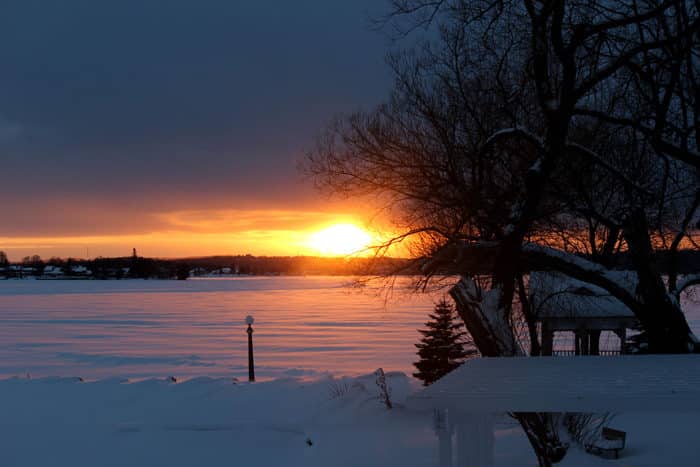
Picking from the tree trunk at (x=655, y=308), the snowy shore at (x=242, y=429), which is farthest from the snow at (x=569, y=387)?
the snowy shore at (x=242, y=429)

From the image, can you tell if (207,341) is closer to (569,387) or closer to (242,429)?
(242,429)

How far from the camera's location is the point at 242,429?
1250cm

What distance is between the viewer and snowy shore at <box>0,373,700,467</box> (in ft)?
34.8

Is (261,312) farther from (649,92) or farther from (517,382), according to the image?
(517,382)

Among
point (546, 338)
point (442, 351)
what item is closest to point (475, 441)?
point (546, 338)

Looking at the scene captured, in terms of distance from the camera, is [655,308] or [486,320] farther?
[655,308]

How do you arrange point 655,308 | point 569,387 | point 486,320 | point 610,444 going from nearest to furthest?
point 569,387
point 486,320
point 655,308
point 610,444

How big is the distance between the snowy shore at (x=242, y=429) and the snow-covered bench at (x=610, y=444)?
0.64 ft

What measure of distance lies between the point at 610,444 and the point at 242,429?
21.6 ft

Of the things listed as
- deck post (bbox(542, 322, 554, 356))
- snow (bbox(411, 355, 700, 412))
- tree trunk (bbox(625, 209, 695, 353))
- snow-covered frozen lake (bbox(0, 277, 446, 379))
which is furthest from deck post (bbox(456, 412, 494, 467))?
deck post (bbox(542, 322, 554, 356))

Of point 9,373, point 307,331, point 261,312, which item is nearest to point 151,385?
point 9,373

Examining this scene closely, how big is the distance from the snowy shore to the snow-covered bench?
Result: 0.20 metres

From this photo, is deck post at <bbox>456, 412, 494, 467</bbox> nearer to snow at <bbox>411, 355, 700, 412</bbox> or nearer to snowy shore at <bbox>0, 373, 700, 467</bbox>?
snow at <bbox>411, 355, 700, 412</bbox>

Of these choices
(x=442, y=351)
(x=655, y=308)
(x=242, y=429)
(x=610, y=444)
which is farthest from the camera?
(x=442, y=351)
